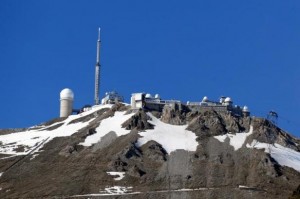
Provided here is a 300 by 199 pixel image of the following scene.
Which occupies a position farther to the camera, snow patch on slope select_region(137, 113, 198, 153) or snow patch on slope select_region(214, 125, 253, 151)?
snow patch on slope select_region(214, 125, 253, 151)

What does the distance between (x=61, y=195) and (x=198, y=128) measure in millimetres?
45067

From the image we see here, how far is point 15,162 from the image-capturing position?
623ft

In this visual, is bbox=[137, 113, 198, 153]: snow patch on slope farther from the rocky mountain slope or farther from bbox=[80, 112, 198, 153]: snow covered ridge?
the rocky mountain slope

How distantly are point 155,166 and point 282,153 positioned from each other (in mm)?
30260

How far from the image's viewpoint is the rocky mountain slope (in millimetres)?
169875

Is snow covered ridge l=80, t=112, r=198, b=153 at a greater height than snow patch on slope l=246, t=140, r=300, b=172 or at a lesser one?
greater

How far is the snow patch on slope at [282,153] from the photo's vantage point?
18500 cm

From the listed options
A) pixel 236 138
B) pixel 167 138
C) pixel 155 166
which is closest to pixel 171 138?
pixel 167 138

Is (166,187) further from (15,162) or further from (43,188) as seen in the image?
(15,162)

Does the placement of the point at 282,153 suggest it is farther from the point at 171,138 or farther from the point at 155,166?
the point at 155,166

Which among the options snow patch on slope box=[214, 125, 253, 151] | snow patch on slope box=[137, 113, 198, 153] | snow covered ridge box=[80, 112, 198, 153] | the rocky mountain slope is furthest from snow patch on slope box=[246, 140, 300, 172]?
snow covered ridge box=[80, 112, 198, 153]

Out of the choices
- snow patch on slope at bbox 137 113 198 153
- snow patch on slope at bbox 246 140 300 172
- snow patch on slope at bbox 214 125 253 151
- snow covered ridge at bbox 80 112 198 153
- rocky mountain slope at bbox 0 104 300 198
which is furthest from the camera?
snow patch on slope at bbox 214 125 253 151

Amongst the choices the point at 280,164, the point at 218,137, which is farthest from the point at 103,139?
the point at 280,164

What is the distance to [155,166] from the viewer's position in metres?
182
